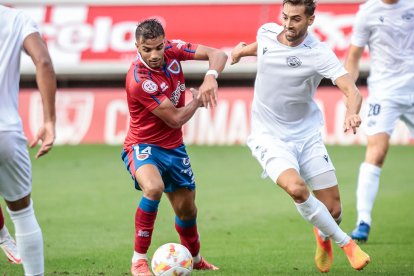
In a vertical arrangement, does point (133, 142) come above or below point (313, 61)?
below

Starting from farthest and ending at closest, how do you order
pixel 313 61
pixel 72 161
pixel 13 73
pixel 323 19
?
1. pixel 323 19
2. pixel 72 161
3. pixel 313 61
4. pixel 13 73

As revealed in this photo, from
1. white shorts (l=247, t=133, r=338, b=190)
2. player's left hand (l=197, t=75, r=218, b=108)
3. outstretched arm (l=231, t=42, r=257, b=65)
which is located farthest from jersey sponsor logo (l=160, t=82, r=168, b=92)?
white shorts (l=247, t=133, r=338, b=190)

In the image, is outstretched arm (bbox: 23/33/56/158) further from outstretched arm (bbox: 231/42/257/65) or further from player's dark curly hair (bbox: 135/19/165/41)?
outstretched arm (bbox: 231/42/257/65)

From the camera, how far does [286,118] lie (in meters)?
8.38

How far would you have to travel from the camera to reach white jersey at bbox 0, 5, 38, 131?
20.7 ft

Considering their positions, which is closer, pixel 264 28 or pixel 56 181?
pixel 264 28

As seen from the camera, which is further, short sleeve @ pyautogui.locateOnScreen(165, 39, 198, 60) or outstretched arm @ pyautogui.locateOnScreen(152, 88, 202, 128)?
short sleeve @ pyautogui.locateOnScreen(165, 39, 198, 60)

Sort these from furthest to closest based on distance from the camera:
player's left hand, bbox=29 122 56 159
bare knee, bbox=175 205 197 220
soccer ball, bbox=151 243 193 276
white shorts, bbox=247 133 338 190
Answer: bare knee, bbox=175 205 197 220 → white shorts, bbox=247 133 338 190 → soccer ball, bbox=151 243 193 276 → player's left hand, bbox=29 122 56 159

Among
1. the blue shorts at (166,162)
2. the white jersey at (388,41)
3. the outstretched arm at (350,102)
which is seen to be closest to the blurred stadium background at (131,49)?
the white jersey at (388,41)

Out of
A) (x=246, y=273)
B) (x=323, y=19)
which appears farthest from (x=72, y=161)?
(x=246, y=273)

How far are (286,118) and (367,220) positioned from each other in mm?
2139

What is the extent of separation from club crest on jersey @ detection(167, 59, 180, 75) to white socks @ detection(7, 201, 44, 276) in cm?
214

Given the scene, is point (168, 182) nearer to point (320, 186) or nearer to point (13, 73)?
point (320, 186)

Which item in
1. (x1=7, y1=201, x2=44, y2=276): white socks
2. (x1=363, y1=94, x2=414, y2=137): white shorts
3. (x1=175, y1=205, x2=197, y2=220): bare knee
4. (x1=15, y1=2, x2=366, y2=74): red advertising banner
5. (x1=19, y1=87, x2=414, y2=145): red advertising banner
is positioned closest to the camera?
(x1=7, y1=201, x2=44, y2=276): white socks
